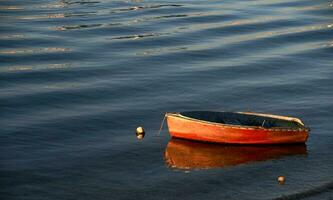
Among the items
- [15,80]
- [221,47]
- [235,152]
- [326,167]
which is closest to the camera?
[326,167]

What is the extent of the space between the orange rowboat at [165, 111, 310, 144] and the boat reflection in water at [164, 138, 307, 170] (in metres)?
0.39

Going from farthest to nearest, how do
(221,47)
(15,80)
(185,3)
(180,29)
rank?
(185,3) → (180,29) → (221,47) → (15,80)

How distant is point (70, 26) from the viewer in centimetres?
7850

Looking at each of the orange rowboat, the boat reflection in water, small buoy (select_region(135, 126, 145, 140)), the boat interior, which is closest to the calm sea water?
the boat reflection in water

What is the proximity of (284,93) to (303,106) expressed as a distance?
10.4ft

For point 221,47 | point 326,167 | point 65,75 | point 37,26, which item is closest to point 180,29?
point 221,47

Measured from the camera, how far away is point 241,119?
148ft

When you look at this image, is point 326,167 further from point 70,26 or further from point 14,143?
point 70,26

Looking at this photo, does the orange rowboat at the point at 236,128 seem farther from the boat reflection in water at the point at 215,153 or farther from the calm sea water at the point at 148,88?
the calm sea water at the point at 148,88

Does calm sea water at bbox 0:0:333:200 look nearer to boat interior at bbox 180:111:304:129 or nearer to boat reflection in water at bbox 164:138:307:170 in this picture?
boat reflection in water at bbox 164:138:307:170

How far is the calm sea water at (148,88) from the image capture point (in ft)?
127

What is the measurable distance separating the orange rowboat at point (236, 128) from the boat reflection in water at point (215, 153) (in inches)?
15.3

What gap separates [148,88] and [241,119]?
13.0m

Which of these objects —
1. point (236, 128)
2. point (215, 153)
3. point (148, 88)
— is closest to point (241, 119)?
point (236, 128)
